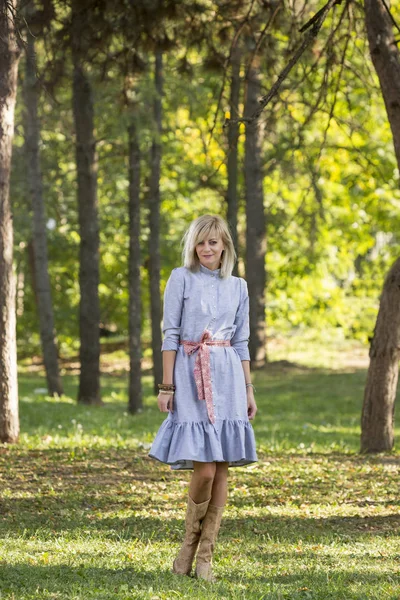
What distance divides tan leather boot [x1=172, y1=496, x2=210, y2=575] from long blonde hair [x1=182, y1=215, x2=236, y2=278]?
4.56 ft

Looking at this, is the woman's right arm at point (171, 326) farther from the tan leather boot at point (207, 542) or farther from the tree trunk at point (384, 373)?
the tree trunk at point (384, 373)

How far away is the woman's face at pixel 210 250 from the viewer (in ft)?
17.7

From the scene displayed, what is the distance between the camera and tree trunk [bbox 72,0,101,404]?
17078mm

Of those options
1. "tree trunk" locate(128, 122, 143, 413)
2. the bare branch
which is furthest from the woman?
"tree trunk" locate(128, 122, 143, 413)

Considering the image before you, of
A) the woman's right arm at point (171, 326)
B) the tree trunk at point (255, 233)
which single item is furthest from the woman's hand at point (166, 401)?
the tree trunk at point (255, 233)

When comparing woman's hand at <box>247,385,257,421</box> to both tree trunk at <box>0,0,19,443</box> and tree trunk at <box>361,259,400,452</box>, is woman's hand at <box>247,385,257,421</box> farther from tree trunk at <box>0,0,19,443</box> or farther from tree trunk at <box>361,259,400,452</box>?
tree trunk at <box>0,0,19,443</box>

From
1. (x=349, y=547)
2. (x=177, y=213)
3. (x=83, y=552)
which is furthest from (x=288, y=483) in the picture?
(x=177, y=213)

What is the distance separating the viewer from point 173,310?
534cm

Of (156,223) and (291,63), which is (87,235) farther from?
(291,63)

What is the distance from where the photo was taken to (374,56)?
9.09 meters

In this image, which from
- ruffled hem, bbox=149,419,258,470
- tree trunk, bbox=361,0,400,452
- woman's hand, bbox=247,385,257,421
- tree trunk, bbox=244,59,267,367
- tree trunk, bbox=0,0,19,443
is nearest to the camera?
ruffled hem, bbox=149,419,258,470

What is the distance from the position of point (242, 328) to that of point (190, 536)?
1.29 m

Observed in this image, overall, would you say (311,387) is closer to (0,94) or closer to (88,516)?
(0,94)

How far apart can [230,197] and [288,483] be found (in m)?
11.9
